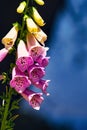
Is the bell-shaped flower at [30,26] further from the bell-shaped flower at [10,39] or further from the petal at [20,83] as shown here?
the petal at [20,83]

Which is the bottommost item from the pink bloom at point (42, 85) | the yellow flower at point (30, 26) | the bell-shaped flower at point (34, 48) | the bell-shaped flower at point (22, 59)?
the pink bloom at point (42, 85)

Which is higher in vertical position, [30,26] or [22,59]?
[30,26]

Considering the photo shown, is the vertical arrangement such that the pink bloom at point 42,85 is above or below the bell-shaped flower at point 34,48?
below

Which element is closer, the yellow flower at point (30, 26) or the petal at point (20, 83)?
the petal at point (20, 83)

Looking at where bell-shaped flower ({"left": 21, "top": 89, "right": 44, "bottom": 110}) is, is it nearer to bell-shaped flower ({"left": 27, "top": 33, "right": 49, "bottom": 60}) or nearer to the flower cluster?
the flower cluster

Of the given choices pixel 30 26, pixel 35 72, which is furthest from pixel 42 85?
pixel 30 26

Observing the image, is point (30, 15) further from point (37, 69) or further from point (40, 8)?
point (40, 8)

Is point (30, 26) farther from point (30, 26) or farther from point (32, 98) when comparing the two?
point (32, 98)

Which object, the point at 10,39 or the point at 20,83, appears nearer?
the point at 20,83

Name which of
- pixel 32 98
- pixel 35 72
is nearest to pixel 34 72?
pixel 35 72

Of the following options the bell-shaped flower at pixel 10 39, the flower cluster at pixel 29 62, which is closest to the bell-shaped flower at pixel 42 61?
the flower cluster at pixel 29 62
